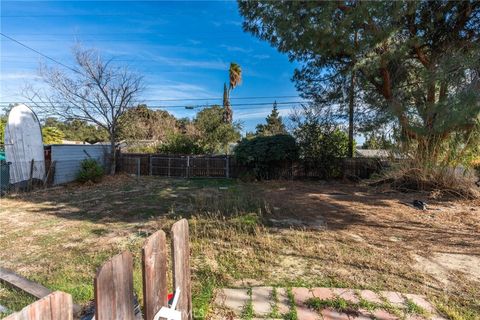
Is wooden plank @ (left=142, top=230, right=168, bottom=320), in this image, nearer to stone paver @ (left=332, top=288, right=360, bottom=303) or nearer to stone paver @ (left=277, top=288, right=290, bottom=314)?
stone paver @ (left=277, top=288, right=290, bottom=314)

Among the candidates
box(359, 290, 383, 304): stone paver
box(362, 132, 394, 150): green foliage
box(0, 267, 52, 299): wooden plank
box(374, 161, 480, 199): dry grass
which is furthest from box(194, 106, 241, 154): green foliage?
box(359, 290, 383, 304): stone paver

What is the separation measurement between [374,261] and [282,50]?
20.7ft

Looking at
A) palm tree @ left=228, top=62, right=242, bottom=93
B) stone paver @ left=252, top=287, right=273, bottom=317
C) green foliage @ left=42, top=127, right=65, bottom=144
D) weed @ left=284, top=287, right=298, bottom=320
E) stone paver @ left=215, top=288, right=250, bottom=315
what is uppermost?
palm tree @ left=228, top=62, right=242, bottom=93

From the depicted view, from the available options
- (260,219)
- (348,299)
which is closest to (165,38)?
(260,219)

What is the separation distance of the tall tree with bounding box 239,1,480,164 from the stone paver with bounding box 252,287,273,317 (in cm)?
416

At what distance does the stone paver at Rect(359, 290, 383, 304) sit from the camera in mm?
2291

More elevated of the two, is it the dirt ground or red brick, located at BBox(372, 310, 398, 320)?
the dirt ground

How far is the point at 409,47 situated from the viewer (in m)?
6.55

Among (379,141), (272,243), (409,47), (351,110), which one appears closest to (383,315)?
(272,243)

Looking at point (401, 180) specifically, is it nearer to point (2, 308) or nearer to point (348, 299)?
point (348, 299)

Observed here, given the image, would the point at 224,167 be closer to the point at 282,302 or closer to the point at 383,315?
the point at 282,302

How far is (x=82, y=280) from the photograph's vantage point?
2713 millimetres

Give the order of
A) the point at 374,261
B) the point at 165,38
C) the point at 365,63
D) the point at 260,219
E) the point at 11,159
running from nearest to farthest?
the point at 374,261 → the point at 260,219 → the point at 365,63 → the point at 11,159 → the point at 165,38

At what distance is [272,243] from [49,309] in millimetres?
3012
